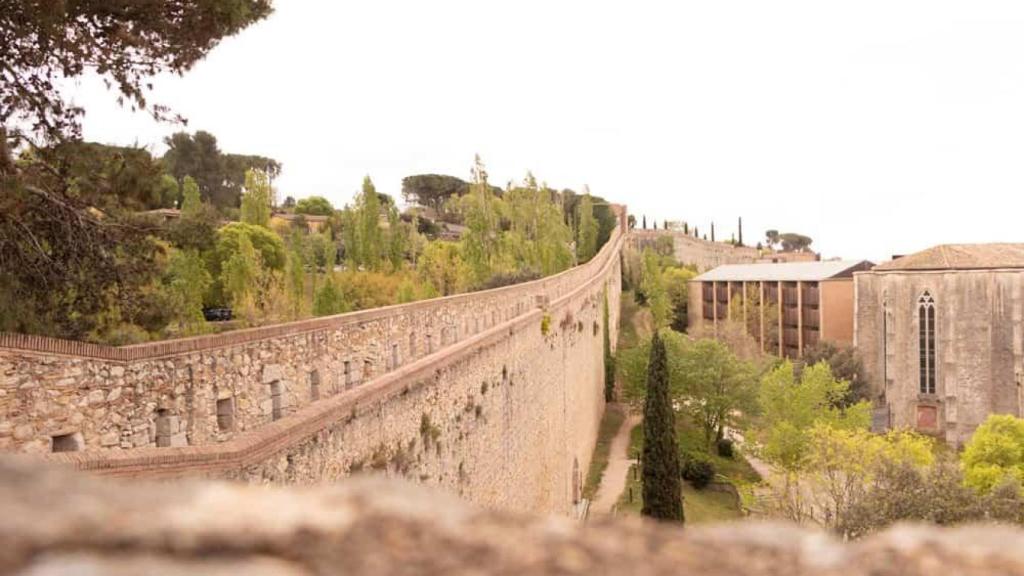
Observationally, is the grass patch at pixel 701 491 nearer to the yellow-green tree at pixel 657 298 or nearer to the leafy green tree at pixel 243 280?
the leafy green tree at pixel 243 280

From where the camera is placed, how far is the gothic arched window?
139ft

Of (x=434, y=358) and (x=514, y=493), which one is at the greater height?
(x=434, y=358)

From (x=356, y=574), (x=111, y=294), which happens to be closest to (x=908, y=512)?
(x=111, y=294)

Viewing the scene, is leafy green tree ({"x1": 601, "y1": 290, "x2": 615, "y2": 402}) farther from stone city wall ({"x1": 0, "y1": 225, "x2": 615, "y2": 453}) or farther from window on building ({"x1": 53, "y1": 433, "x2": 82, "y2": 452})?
window on building ({"x1": 53, "y1": 433, "x2": 82, "y2": 452})

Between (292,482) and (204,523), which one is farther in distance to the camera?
(292,482)

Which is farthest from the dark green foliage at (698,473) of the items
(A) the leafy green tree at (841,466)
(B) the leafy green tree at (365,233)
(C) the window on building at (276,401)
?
(C) the window on building at (276,401)

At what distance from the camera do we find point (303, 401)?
270 inches

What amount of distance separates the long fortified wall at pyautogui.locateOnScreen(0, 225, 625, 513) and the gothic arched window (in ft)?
118

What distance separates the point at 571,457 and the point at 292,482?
1733 centimetres

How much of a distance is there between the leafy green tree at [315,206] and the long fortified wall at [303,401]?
55.9 meters

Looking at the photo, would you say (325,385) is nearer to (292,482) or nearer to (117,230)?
(292,482)

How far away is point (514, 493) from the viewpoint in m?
14.2

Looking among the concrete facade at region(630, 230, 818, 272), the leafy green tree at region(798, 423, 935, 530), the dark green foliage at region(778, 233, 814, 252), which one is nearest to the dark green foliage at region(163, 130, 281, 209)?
the leafy green tree at region(798, 423, 935, 530)

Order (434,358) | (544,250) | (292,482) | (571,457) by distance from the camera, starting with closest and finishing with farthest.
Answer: (292,482), (434,358), (571,457), (544,250)
